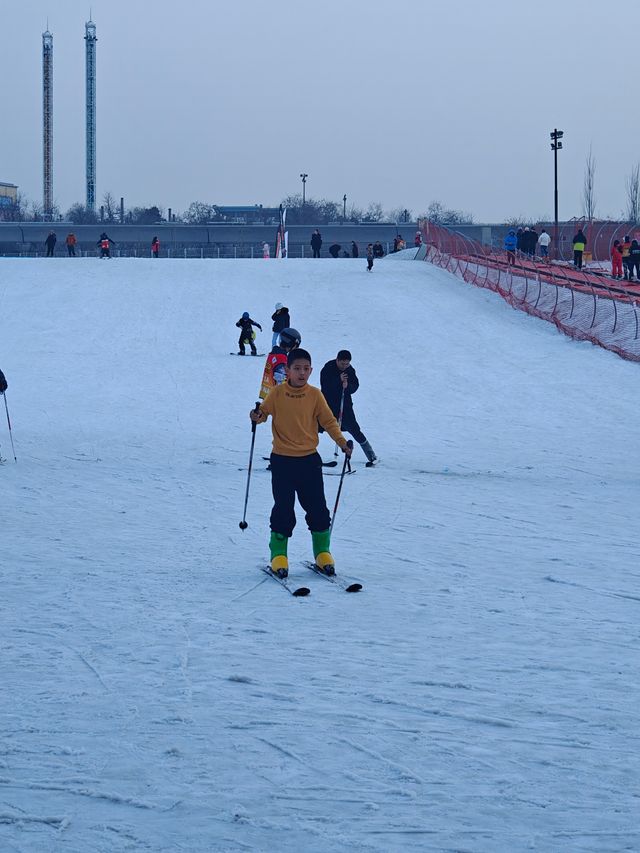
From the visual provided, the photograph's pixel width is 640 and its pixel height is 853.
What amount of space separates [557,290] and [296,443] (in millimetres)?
22732

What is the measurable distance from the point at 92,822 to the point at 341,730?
1.10 metres

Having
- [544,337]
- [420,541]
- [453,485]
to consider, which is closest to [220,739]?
[420,541]

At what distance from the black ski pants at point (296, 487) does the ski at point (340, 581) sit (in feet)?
1.21

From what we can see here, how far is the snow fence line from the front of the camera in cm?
2448

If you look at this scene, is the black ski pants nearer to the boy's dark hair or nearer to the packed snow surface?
the packed snow surface

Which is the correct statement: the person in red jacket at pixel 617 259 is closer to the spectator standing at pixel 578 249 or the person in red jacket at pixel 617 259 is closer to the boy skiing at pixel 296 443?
the spectator standing at pixel 578 249

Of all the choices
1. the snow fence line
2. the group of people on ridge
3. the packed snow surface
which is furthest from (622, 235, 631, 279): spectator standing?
the group of people on ridge

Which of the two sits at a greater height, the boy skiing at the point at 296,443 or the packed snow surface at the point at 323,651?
the boy skiing at the point at 296,443

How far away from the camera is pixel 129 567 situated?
719 centimetres

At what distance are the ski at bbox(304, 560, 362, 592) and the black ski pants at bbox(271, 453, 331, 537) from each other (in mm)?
369

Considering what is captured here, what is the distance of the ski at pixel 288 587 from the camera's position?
21.1 ft

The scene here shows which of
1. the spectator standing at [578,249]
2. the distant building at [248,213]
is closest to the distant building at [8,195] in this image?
the distant building at [248,213]

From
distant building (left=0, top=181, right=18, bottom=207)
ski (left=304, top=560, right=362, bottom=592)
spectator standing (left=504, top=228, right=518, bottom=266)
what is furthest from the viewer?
distant building (left=0, top=181, right=18, bottom=207)

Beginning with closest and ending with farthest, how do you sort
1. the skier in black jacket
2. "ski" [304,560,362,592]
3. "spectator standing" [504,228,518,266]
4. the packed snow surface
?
the packed snow surface < "ski" [304,560,362,592] < the skier in black jacket < "spectator standing" [504,228,518,266]
